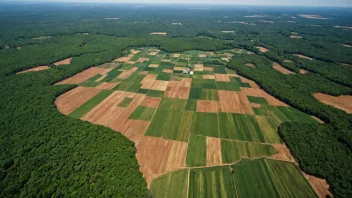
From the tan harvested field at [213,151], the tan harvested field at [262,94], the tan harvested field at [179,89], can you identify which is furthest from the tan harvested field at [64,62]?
the tan harvested field at [213,151]

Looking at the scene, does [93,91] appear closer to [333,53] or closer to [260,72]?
[260,72]

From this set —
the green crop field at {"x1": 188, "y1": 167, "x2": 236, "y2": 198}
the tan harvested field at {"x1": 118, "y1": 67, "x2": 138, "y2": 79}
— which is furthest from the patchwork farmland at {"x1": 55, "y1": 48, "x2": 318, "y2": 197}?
the tan harvested field at {"x1": 118, "y1": 67, "x2": 138, "y2": 79}

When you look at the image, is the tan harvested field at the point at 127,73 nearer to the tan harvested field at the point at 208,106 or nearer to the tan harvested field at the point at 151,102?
the tan harvested field at the point at 151,102

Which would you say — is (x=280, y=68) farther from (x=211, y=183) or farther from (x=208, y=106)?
(x=211, y=183)

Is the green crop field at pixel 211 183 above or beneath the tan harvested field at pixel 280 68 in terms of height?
beneath

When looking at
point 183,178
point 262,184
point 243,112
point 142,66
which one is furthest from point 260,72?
point 183,178

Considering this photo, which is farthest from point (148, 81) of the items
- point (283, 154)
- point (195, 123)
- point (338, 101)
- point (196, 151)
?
point (338, 101)
